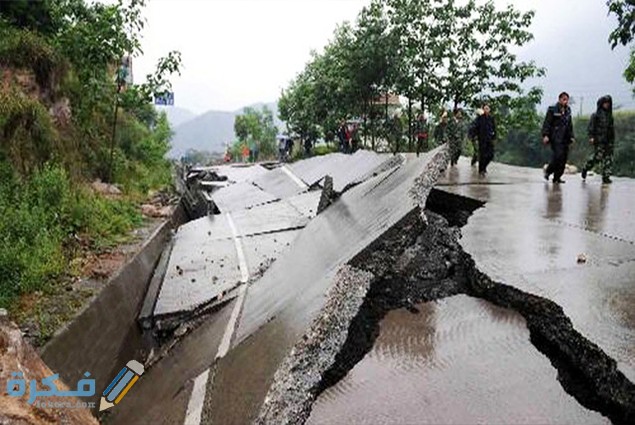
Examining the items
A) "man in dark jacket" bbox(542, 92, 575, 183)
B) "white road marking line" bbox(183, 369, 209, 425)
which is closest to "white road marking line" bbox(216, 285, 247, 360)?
"white road marking line" bbox(183, 369, 209, 425)

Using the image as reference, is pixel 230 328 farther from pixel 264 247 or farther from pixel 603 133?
pixel 603 133

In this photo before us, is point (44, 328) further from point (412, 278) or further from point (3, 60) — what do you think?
point (3, 60)

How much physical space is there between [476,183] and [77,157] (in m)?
7.35

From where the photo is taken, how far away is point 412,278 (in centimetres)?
363

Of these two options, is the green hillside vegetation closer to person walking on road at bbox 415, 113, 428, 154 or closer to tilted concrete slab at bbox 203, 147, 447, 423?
tilted concrete slab at bbox 203, 147, 447, 423

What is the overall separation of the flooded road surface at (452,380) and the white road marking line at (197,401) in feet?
1.92

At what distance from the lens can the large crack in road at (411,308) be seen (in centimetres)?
212

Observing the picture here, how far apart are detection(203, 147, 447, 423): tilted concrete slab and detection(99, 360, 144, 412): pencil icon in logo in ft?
3.60

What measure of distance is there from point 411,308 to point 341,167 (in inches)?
247

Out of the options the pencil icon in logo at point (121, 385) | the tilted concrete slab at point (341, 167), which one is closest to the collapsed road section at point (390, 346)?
the pencil icon in logo at point (121, 385)

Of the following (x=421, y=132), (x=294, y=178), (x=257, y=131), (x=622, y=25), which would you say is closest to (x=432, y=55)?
(x=421, y=132)

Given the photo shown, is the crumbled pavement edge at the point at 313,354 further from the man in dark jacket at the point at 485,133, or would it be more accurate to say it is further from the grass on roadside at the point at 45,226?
the man in dark jacket at the point at 485,133

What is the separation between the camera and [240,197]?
1032 cm

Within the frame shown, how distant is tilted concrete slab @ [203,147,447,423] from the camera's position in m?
2.31
